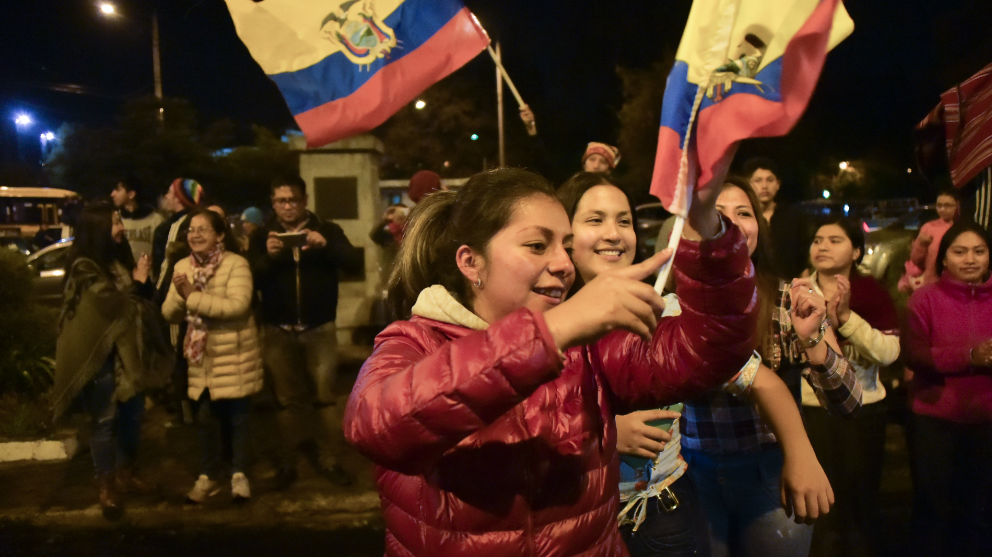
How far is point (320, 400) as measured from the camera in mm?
6215

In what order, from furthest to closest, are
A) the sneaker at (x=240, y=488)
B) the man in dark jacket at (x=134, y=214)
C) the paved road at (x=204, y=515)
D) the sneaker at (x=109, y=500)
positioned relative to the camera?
the man in dark jacket at (x=134, y=214), the sneaker at (x=240, y=488), the sneaker at (x=109, y=500), the paved road at (x=204, y=515)

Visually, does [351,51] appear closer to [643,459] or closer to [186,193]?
[643,459]

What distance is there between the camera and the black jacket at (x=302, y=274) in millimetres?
5539

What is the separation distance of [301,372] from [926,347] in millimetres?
4242

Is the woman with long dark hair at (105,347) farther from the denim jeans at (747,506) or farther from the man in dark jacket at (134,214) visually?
the denim jeans at (747,506)

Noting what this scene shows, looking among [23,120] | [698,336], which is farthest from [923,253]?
[23,120]

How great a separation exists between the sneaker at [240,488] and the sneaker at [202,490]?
0.61 ft

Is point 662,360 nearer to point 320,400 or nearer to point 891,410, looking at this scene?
point 320,400

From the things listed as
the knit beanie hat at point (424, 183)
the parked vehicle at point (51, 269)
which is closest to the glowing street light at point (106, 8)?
the parked vehicle at point (51, 269)

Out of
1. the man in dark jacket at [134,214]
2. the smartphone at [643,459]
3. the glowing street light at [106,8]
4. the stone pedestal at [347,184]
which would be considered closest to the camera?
the smartphone at [643,459]

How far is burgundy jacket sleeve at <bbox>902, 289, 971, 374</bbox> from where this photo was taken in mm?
3820

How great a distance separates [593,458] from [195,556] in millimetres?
3797

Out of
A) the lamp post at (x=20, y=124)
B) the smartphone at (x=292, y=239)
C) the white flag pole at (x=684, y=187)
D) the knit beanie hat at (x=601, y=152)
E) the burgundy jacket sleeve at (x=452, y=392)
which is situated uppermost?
the lamp post at (x=20, y=124)

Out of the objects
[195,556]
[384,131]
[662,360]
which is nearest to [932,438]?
[662,360]
